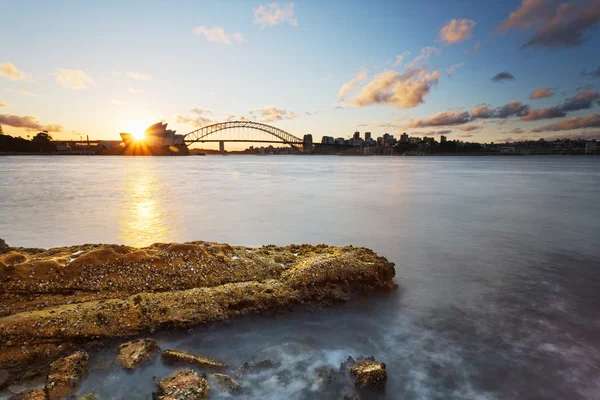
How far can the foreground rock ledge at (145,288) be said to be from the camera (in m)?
3.30

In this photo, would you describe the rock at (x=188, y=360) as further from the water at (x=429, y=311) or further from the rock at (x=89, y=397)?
the rock at (x=89, y=397)

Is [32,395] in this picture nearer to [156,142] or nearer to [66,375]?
[66,375]

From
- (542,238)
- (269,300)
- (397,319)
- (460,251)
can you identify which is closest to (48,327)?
(269,300)

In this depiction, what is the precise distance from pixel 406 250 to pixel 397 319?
320 centimetres

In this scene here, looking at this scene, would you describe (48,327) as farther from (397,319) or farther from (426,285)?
(426,285)

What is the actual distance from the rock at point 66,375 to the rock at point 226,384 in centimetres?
119

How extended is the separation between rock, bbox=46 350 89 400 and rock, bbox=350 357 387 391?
2523 mm

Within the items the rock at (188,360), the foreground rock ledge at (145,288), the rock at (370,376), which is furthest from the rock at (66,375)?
the rock at (370,376)

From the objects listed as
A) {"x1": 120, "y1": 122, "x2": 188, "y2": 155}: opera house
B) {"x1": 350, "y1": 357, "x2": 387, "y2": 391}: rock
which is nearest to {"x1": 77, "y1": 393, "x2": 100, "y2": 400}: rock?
{"x1": 350, "y1": 357, "x2": 387, "y2": 391}: rock

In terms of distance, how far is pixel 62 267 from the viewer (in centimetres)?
426

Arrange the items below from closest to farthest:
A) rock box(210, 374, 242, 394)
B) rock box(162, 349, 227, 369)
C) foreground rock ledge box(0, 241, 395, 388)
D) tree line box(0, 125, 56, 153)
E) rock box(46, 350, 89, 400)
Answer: rock box(46, 350, 89, 400) < rock box(210, 374, 242, 394) < rock box(162, 349, 227, 369) < foreground rock ledge box(0, 241, 395, 388) < tree line box(0, 125, 56, 153)

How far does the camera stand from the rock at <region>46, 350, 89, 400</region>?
2693 mm

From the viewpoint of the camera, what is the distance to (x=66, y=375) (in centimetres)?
284

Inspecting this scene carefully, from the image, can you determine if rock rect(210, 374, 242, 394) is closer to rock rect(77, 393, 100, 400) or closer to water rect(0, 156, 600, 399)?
water rect(0, 156, 600, 399)
